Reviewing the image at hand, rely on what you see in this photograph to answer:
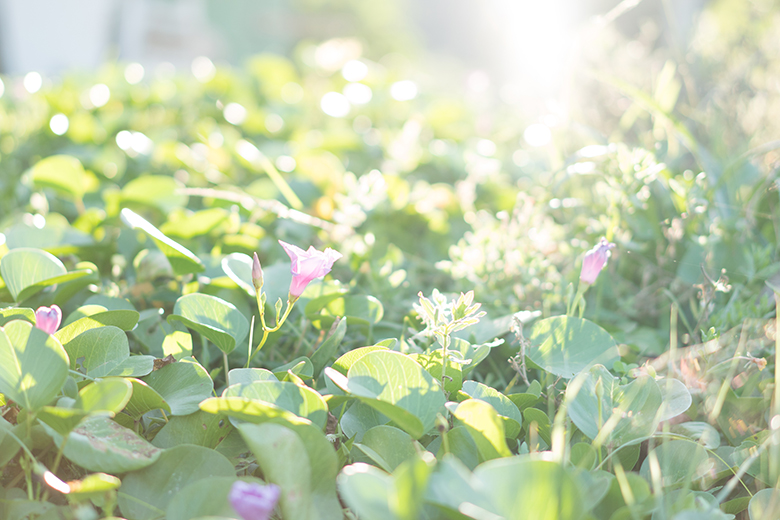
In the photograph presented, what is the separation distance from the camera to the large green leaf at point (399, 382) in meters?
0.51

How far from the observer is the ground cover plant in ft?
1.48

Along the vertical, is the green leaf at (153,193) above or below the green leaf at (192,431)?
above

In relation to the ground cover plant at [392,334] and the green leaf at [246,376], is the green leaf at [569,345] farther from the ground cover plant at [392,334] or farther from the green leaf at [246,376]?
the green leaf at [246,376]

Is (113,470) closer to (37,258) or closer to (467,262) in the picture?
(37,258)

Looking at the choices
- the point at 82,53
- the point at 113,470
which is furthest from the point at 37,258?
the point at 82,53

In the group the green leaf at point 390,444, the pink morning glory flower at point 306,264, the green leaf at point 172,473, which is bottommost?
the green leaf at point 172,473

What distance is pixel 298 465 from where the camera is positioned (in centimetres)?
44

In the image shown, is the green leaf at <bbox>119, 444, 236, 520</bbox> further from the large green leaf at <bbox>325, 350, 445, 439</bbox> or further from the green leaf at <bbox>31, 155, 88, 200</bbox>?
the green leaf at <bbox>31, 155, 88, 200</bbox>

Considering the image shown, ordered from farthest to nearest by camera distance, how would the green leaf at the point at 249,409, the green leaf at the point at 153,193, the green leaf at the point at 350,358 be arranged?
the green leaf at the point at 153,193, the green leaf at the point at 350,358, the green leaf at the point at 249,409

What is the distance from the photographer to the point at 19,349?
18.9 inches

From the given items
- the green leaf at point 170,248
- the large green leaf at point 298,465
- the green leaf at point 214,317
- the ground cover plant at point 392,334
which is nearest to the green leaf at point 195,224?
the ground cover plant at point 392,334

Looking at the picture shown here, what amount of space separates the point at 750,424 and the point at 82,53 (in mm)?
5113

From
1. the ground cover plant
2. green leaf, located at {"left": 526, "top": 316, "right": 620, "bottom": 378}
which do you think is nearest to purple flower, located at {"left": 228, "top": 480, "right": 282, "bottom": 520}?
the ground cover plant

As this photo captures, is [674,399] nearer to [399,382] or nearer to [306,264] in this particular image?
[399,382]
